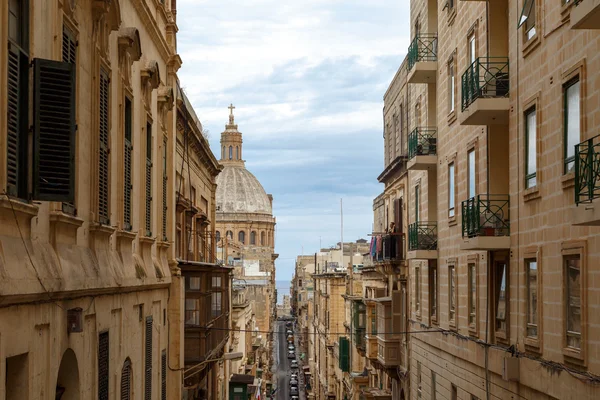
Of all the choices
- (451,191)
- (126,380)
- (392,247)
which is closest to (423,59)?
(451,191)

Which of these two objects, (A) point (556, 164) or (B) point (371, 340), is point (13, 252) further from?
(B) point (371, 340)

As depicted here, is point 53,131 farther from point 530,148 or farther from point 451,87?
point 451,87

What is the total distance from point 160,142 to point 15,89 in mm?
10942

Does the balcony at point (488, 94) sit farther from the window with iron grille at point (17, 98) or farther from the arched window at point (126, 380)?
the window with iron grille at point (17, 98)

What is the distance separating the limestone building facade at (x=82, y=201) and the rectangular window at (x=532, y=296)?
6.58m

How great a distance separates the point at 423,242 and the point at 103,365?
13.0 metres

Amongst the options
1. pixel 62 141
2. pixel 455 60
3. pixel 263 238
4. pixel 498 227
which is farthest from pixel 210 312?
pixel 263 238

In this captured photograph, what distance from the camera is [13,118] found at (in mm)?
8672

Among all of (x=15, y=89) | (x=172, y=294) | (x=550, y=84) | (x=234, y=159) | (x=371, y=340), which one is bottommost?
(x=371, y=340)

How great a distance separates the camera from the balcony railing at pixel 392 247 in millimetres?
30797

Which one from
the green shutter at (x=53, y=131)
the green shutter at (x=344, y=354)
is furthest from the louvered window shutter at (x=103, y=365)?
the green shutter at (x=344, y=354)

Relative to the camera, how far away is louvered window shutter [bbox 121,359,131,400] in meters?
14.9

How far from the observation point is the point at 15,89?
8734mm

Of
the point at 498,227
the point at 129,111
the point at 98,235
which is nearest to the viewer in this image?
the point at 98,235
